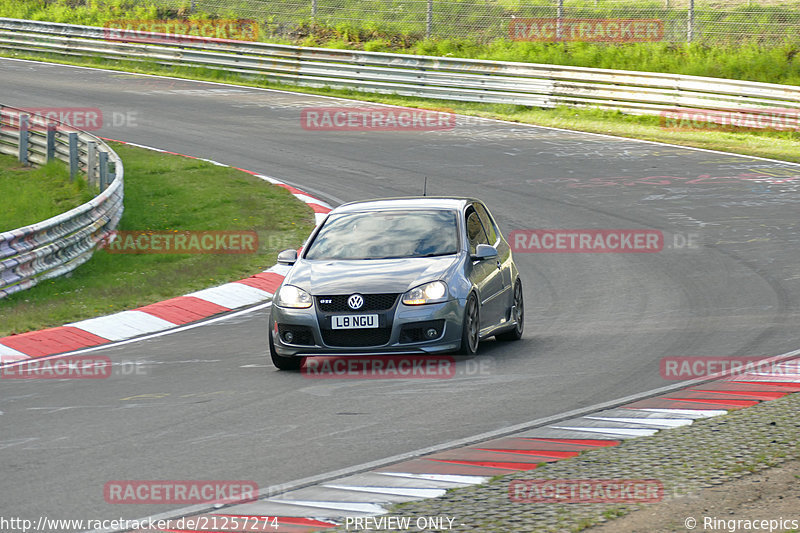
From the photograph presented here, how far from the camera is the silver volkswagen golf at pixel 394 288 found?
955 centimetres

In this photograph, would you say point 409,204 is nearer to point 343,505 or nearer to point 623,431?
point 623,431

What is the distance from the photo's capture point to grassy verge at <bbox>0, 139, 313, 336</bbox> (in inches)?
527

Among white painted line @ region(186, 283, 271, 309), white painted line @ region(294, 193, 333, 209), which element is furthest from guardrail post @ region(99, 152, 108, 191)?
white painted line @ region(186, 283, 271, 309)

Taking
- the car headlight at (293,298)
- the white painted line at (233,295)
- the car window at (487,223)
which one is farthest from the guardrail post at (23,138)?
the car headlight at (293,298)

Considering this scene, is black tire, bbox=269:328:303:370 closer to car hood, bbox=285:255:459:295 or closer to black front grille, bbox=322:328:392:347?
black front grille, bbox=322:328:392:347

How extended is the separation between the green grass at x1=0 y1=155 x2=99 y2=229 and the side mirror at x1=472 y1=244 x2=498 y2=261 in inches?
353

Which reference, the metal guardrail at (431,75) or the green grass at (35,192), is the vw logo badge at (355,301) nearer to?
the green grass at (35,192)

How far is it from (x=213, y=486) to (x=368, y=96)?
82.2 ft

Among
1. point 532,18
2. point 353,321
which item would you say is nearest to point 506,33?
point 532,18

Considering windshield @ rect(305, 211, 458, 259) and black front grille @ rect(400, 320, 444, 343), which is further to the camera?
windshield @ rect(305, 211, 458, 259)

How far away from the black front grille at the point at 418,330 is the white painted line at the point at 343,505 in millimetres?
3719

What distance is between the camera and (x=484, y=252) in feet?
34.1

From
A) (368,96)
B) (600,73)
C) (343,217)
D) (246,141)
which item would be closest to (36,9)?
(368,96)

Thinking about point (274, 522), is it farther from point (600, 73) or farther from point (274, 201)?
point (600, 73)
